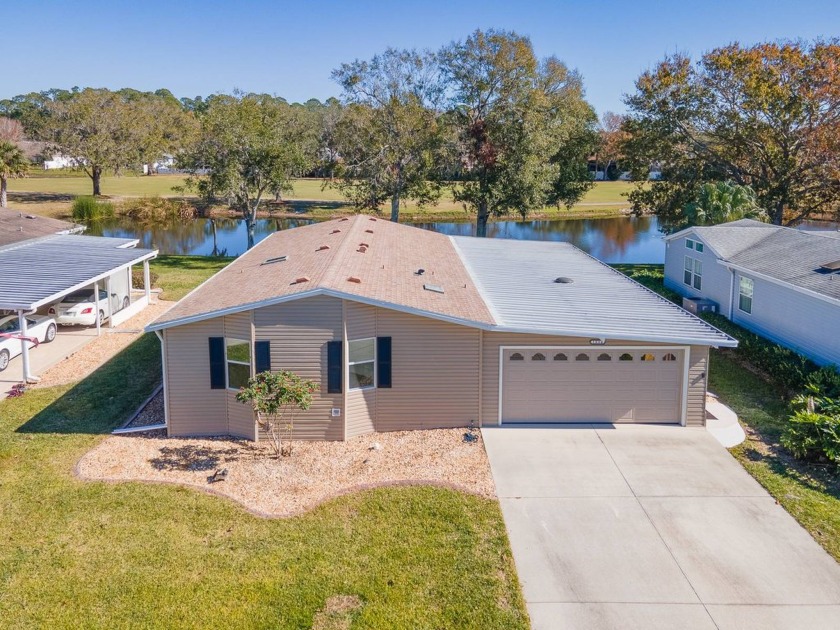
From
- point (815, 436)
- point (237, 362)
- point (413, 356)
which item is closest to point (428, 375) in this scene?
point (413, 356)

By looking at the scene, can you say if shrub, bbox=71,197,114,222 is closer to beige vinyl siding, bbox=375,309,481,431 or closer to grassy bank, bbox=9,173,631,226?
grassy bank, bbox=9,173,631,226

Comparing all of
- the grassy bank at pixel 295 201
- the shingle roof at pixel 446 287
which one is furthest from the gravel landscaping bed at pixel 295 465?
the grassy bank at pixel 295 201

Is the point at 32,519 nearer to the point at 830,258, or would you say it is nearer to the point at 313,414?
the point at 313,414

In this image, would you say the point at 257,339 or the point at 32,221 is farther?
the point at 32,221

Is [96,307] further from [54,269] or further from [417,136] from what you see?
[417,136]

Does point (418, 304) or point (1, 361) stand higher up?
point (418, 304)

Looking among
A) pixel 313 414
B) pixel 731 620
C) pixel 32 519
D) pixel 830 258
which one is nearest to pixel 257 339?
pixel 313 414
